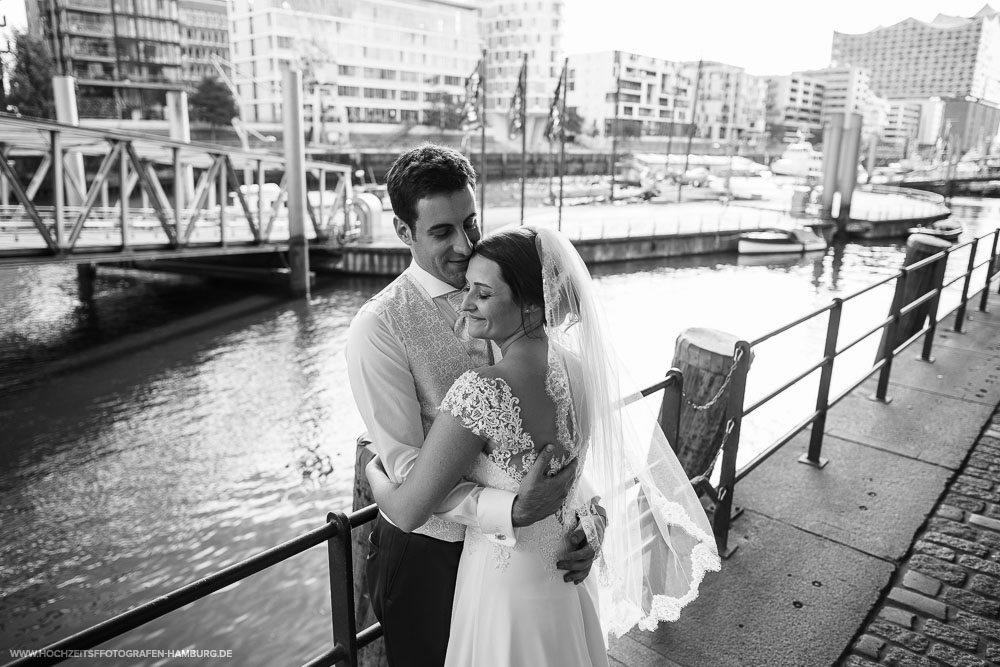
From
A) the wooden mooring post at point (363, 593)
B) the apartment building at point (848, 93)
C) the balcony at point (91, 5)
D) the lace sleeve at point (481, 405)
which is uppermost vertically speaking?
the apartment building at point (848, 93)

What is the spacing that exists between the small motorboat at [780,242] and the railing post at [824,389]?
1064 inches

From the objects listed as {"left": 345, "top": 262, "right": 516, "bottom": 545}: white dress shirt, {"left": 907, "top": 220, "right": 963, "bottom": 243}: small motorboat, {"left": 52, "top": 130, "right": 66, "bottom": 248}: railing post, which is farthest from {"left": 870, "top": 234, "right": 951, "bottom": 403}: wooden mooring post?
{"left": 907, "top": 220, "right": 963, "bottom": 243}: small motorboat

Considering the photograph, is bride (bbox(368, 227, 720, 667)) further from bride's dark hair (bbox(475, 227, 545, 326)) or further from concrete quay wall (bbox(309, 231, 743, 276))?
concrete quay wall (bbox(309, 231, 743, 276))

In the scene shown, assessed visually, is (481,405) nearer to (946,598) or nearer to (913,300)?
(946,598)

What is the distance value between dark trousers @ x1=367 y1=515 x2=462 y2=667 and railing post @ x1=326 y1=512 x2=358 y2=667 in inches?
3.2

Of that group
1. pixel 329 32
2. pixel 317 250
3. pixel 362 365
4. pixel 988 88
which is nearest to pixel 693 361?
pixel 362 365

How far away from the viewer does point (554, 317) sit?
152 cm

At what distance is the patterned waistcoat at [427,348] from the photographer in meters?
1.58

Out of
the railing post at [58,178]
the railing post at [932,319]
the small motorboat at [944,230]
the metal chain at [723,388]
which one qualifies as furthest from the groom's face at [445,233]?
the small motorboat at [944,230]

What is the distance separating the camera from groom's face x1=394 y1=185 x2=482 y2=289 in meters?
1.59

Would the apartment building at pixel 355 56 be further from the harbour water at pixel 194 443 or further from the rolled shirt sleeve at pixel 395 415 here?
the rolled shirt sleeve at pixel 395 415

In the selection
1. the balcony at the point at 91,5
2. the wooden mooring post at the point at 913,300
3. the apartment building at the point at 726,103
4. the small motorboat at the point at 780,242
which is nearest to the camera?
the wooden mooring post at the point at 913,300

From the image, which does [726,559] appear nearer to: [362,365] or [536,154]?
[362,365]

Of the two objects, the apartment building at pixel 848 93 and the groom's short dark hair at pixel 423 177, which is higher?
the apartment building at pixel 848 93
